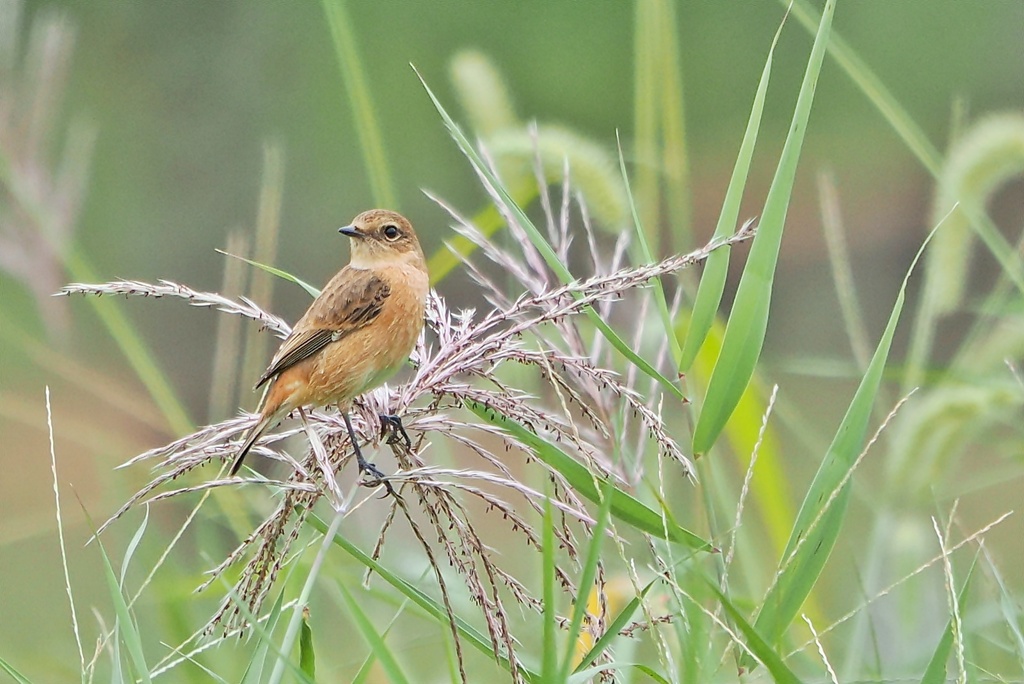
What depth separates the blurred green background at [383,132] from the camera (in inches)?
308

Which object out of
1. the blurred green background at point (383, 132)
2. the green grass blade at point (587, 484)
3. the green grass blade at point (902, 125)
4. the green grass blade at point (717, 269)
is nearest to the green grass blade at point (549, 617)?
the green grass blade at point (587, 484)

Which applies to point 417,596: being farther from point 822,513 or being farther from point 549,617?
point 822,513

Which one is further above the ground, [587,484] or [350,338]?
[350,338]

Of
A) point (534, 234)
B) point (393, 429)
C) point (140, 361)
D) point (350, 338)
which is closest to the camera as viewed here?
point (534, 234)

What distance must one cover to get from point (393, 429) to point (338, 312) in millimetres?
625

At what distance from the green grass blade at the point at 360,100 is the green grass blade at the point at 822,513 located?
31.4 inches

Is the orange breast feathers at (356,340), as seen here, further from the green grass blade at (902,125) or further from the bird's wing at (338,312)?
the green grass blade at (902,125)

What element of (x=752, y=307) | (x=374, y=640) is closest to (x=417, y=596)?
(x=374, y=640)

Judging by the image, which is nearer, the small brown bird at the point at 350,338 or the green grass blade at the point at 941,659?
the green grass blade at the point at 941,659

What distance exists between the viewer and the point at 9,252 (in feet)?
8.98

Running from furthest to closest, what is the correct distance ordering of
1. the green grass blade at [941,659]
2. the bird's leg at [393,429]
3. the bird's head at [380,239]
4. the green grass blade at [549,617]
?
the bird's head at [380,239], the bird's leg at [393,429], the green grass blade at [941,659], the green grass blade at [549,617]

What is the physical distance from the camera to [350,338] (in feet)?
7.27

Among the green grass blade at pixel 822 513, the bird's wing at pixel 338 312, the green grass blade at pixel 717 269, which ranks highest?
the green grass blade at pixel 717 269

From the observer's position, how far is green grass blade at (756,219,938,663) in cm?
151
